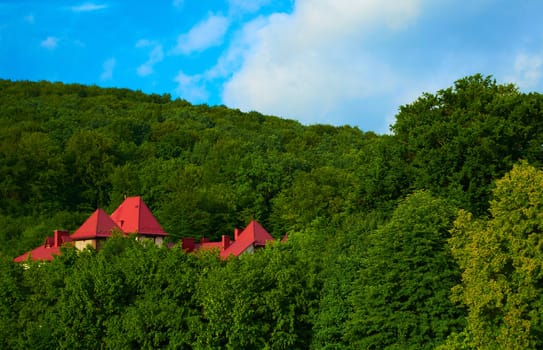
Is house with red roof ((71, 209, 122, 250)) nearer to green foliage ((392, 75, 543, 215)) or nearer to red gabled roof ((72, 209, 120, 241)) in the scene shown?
red gabled roof ((72, 209, 120, 241))

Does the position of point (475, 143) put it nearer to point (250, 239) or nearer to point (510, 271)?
point (510, 271)

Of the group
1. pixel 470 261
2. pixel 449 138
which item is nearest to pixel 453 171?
pixel 449 138

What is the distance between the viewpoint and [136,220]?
82.7m

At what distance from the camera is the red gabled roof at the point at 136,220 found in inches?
3237

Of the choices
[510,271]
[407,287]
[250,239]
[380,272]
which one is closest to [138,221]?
[250,239]

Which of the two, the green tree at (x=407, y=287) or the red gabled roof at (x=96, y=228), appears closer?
the green tree at (x=407, y=287)

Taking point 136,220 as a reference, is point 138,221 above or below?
below

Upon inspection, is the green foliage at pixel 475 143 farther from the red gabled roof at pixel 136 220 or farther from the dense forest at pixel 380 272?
the red gabled roof at pixel 136 220

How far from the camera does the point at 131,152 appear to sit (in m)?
122

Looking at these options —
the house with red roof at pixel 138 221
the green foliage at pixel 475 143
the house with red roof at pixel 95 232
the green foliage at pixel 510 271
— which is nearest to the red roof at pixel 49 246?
the house with red roof at pixel 95 232

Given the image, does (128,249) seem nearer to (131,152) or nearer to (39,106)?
(131,152)

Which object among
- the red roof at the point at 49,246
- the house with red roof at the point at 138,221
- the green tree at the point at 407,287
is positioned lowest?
the green tree at the point at 407,287

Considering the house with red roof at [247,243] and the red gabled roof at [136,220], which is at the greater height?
the red gabled roof at [136,220]

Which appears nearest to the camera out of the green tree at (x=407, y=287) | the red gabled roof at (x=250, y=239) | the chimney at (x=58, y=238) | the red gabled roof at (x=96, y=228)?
the green tree at (x=407, y=287)
